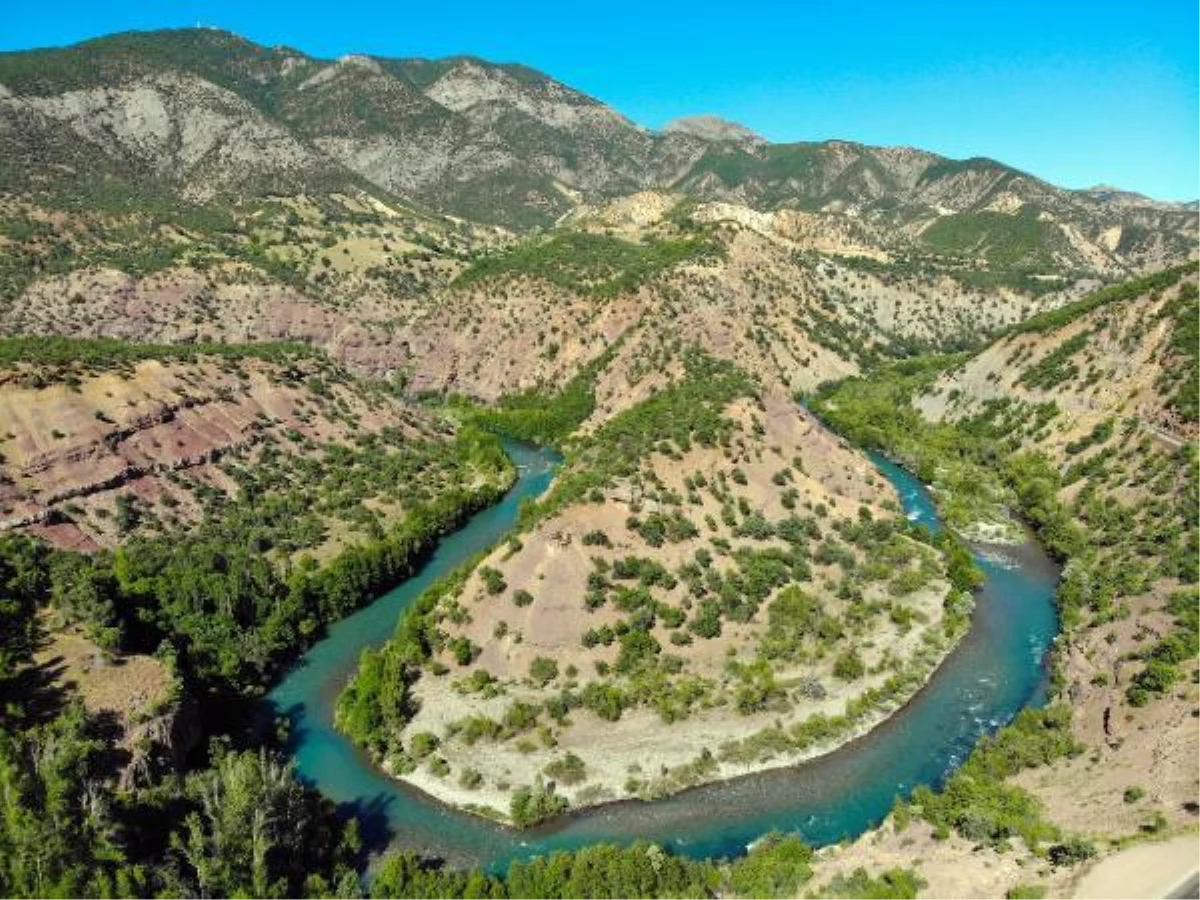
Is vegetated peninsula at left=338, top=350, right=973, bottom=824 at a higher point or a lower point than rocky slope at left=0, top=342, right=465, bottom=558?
lower

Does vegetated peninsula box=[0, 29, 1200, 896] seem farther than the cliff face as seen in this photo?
No

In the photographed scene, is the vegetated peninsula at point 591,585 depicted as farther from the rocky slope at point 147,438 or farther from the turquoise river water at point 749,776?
the turquoise river water at point 749,776

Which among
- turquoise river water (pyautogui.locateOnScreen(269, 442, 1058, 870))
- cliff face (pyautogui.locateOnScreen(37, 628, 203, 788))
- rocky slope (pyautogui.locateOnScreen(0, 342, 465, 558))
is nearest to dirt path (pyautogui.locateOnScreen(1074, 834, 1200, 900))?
turquoise river water (pyautogui.locateOnScreen(269, 442, 1058, 870))

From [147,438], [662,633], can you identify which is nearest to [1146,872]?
[662,633]

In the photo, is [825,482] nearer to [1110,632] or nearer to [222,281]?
[1110,632]

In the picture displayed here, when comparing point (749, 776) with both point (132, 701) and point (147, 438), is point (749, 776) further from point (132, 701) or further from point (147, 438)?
point (147, 438)

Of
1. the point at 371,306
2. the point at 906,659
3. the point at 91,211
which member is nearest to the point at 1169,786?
the point at 906,659

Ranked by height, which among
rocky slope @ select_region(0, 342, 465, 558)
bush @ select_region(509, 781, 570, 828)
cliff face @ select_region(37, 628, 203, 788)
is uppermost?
rocky slope @ select_region(0, 342, 465, 558)

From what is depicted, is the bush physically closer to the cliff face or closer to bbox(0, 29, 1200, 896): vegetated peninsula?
bbox(0, 29, 1200, 896): vegetated peninsula
